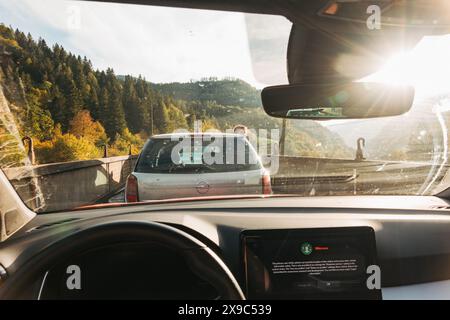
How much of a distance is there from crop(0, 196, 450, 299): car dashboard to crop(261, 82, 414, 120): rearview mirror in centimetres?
67

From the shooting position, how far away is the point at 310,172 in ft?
22.1

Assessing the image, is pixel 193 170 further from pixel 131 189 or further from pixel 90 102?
pixel 90 102

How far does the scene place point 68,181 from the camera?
4.23m

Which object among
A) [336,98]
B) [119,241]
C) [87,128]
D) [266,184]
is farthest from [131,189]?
[119,241]

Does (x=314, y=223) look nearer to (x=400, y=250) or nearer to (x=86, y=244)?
(x=400, y=250)

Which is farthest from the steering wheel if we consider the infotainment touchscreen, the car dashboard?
the infotainment touchscreen

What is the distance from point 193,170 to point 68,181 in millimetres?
1388

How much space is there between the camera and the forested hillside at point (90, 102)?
2875 millimetres

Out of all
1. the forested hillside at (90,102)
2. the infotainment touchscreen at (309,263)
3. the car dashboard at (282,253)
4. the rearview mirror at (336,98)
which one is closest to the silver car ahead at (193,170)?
the forested hillside at (90,102)

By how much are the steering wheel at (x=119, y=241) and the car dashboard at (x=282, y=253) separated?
0.30 meters

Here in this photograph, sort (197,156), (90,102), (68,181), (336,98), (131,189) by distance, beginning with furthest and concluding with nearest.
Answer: (131,189), (197,156), (68,181), (90,102), (336,98)

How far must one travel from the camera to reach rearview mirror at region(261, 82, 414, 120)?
2412 millimetres

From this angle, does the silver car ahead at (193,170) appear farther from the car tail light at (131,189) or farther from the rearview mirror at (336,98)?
the rearview mirror at (336,98)
